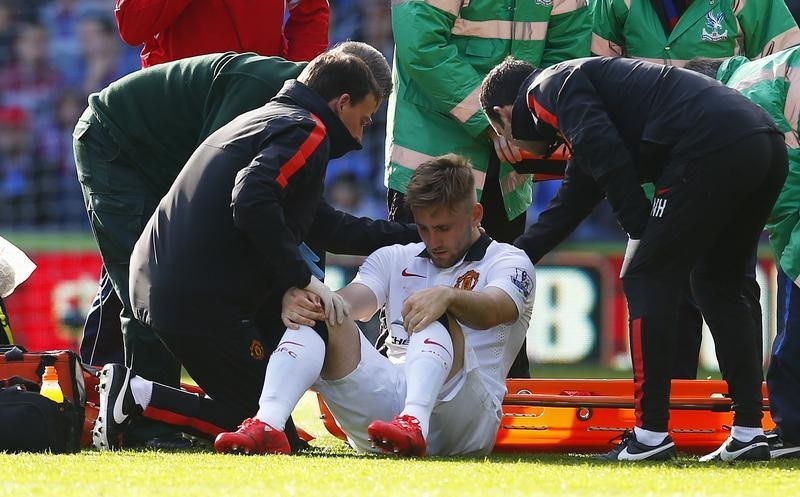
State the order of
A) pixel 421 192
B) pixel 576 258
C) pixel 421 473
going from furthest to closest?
pixel 576 258 → pixel 421 192 → pixel 421 473

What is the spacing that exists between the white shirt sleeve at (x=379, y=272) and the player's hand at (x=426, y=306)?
14.0 inches

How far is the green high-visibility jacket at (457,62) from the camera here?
5.70m

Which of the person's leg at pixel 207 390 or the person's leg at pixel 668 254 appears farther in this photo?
the person's leg at pixel 207 390

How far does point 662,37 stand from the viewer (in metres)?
6.11

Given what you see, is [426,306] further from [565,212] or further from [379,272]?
[565,212]

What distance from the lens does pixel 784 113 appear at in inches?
190

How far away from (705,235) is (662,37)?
6.47ft

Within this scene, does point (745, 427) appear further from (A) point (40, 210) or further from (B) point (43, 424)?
(A) point (40, 210)

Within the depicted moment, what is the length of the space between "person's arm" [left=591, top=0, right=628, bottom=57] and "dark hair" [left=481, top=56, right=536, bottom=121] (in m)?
1.60

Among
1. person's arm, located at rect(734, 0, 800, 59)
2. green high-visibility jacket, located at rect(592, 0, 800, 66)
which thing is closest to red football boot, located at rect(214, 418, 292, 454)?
green high-visibility jacket, located at rect(592, 0, 800, 66)

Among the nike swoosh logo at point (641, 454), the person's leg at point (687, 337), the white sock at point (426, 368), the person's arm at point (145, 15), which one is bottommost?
the person's leg at point (687, 337)

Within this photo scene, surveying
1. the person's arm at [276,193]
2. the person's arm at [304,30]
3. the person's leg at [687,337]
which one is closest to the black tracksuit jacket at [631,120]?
the person's arm at [276,193]

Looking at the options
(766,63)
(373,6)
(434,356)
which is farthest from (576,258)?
(434,356)

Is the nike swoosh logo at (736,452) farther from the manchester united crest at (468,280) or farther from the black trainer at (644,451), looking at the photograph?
the manchester united crest at (468,280)
